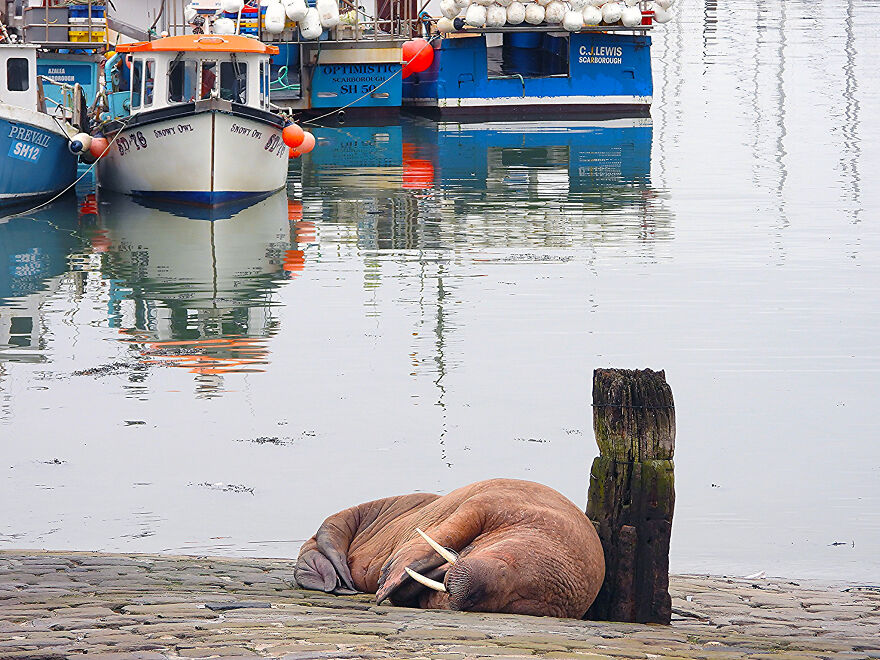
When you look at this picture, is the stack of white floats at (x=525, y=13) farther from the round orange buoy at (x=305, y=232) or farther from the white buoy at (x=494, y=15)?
the round orange buoy at (x=305, y=232)

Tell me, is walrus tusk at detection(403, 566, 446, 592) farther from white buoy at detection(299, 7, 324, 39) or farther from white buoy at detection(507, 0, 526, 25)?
white buoy at detection(507, 0, 526, 25)

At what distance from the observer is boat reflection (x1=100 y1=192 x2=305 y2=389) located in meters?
13.3

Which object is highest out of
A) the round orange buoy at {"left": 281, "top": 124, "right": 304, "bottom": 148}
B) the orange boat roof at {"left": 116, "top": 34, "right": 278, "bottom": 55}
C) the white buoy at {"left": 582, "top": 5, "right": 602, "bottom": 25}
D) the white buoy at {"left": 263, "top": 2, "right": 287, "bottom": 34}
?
the white buoy at {"left": 582, "top": 5, "right": 602, "bottom": 25}

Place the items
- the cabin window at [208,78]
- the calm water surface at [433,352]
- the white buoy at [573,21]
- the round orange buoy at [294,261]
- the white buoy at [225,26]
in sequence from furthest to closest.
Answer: the white buoy at [573,21]
the white buoy at [225,26]
the cabin window at [208,78]
the round orange buoy at [294,261]
the calm water surface at [433,352]

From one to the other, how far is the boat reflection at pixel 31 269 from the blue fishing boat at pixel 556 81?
17.4 m

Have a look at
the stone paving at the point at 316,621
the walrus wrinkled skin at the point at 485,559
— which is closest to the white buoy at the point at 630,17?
the stone paving at the point at 316,621

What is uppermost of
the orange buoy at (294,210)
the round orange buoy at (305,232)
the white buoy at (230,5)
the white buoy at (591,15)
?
the white buoy at (591,15)

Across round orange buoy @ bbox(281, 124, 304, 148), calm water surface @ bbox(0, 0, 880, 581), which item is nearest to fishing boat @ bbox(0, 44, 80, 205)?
calm water surface @ bbox(0, 0, 880, 581)

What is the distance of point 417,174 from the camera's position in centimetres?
2909

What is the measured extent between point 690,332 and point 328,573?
819 cm

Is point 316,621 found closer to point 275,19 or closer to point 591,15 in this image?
point 275,19

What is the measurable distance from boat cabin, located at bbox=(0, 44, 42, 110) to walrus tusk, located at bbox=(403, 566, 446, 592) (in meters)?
19.0

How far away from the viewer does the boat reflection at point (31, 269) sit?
13.8 metres

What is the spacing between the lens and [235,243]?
20.2 m
